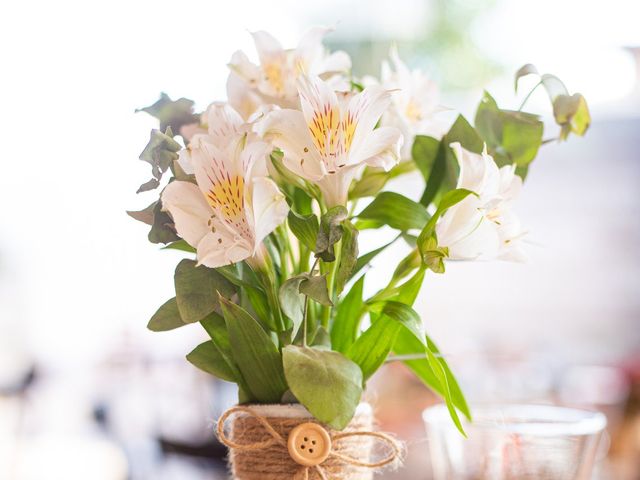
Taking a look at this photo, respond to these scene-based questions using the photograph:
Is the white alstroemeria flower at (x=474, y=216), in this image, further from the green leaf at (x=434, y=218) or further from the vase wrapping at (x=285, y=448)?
the vase wrapping at (x=285, y=448)

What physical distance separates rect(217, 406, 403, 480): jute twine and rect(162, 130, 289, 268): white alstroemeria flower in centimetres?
13

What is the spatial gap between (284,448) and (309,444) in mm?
24

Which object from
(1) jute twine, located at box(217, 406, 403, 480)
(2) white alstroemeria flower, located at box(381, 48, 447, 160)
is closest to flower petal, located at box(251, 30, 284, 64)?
(2) white alstroemeria flower, located at box(381, 48, 447, 160)

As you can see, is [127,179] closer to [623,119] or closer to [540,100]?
[540,100]

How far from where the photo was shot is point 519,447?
0.63m

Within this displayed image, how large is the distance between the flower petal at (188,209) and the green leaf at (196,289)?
0.03m

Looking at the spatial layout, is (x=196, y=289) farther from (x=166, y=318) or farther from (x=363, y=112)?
(x=363, y=112)

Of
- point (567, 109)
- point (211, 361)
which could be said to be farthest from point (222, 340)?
point (567, 109)

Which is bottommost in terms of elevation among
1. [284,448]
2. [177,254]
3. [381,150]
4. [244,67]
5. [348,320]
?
[284,448]

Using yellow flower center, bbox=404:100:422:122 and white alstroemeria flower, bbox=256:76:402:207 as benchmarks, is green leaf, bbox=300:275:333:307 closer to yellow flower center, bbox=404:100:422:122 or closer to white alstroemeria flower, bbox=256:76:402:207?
white alstroemeria flower, bbox=256:76:402:207

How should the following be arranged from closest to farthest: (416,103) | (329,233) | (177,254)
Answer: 1. (329,233)
2. (416,103)
3. (177,254)

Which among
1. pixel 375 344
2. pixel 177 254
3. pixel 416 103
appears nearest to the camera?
pixel 375 344

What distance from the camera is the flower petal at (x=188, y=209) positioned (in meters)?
0.57

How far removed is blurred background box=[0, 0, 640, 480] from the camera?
3.38 m
